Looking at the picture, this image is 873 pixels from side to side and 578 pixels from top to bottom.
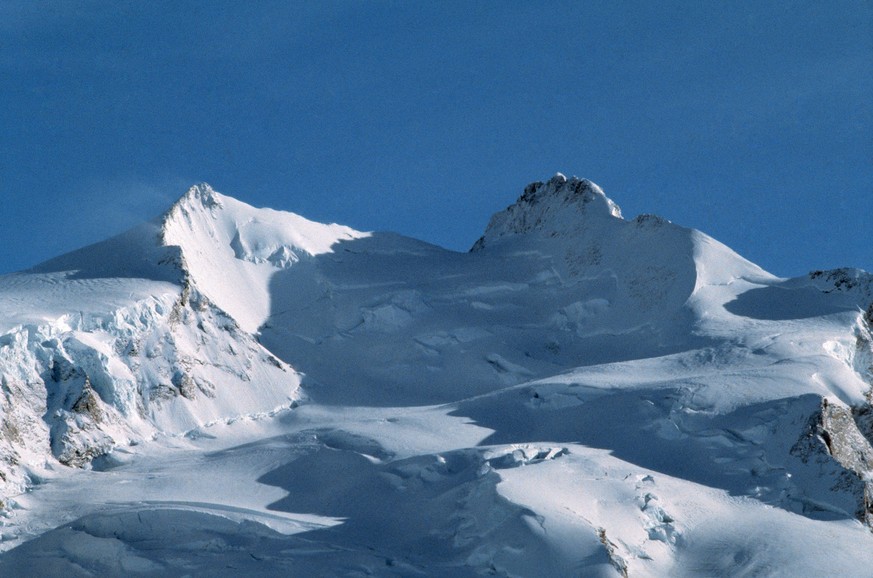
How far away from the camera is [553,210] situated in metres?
122

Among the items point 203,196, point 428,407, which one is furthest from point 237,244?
point 428,407

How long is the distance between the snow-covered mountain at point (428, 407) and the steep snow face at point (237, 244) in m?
0.28

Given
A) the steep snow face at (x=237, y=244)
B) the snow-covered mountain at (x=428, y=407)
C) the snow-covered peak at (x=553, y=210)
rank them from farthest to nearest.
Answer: the snow-covered peak at (x=553, y=210) < the steep snow face at (x=237, y=244) < the snow-covered mountain at (x=428, y=407)

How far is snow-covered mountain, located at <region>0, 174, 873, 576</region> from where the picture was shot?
229 feet

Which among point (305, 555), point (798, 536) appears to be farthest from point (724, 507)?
point (305, 555)

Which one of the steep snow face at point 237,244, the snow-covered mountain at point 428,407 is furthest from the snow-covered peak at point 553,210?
the steep snow face at point 237,244

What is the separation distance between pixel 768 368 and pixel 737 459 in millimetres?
9973

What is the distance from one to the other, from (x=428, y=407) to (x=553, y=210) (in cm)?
3546

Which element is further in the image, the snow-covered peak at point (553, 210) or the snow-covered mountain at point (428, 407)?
the snow-covered peak at point (553, 210)

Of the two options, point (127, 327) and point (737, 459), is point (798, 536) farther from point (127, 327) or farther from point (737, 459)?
point (127, 327)

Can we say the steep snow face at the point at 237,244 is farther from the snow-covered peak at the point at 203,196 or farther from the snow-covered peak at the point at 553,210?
the snow-covered peak at the point at 553,210

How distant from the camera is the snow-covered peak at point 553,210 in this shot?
117812mm

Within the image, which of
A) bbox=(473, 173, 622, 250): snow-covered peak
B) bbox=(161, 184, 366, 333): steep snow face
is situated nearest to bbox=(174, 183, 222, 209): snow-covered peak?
bbox=(161, 184, 366, 333): steep snow face

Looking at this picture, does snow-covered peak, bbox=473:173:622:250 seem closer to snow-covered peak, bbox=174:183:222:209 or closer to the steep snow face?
the steep snow face
